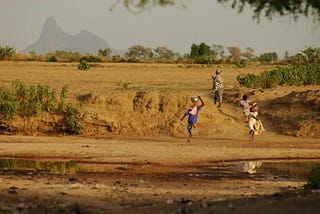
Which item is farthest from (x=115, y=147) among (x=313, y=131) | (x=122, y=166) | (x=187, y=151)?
(x=313, y=131)

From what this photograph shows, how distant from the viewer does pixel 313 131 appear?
1200 inches

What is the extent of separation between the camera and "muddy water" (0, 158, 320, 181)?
18.3m

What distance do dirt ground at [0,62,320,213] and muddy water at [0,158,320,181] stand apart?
10 cm

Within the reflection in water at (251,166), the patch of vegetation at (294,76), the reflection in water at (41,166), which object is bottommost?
the reflection in water at (41,166)

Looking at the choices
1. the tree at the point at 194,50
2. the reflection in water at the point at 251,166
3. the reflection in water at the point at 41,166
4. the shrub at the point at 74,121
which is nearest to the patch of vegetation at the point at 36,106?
the shrub at the point at 74,121

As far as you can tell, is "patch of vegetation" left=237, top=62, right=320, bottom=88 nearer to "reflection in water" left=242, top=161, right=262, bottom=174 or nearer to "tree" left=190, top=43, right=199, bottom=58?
"reflection in water" left=242, top=161, right=262, bottom=174

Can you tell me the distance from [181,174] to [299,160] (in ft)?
19.0

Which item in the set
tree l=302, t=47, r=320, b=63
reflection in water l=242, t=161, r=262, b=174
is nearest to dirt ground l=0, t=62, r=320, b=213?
reflection in water l=242, t=161, r=262, b=174

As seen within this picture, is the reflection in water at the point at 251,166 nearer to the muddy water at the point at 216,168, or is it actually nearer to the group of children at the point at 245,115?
the muddy water at the point at 216,168

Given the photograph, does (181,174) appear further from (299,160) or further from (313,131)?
(313,131)

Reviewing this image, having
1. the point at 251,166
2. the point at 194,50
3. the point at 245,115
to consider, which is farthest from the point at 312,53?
the point at 251,166

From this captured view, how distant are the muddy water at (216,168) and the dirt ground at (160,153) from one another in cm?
10

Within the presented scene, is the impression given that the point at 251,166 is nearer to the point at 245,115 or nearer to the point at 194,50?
the point at 245,115

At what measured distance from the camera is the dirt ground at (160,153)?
1225cm
